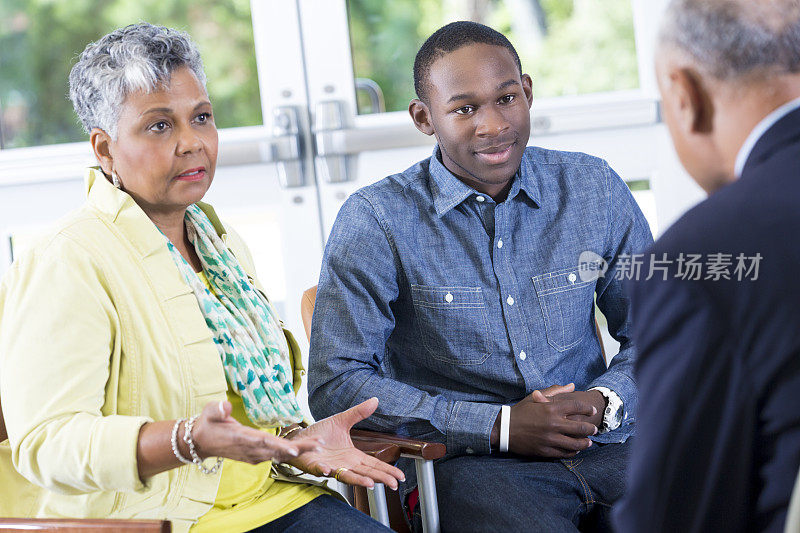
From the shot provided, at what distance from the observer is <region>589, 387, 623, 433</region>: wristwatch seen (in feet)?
5.98

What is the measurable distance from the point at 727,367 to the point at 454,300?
40.1 inches

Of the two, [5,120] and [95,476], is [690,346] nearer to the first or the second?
[95,476]

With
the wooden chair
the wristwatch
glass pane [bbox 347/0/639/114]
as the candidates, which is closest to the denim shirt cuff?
the wooden chair

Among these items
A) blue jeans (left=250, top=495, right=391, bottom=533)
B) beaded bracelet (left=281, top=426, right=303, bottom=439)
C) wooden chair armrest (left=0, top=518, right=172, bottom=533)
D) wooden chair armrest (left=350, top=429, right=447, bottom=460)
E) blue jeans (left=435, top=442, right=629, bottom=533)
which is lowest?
blue jeans (left=435, top=442, right=629, bottom=533)

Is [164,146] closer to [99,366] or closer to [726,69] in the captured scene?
[99,366]

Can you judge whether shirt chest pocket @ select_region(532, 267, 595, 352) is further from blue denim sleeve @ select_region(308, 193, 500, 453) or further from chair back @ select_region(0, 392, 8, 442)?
chair back @ select_region(0, 392, 8, 442)

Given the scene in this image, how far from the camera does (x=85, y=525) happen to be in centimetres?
121

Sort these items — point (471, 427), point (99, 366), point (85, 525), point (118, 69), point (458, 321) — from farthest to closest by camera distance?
point (458, 321) → point (471, 427) → point (118, 69) → point (99, 366) → point (85, 525)

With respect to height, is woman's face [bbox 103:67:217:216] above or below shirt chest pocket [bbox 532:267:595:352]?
above

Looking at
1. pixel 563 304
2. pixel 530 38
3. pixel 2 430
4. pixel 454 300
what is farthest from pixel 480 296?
pixel 530 38

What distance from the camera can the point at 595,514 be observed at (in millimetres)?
1799

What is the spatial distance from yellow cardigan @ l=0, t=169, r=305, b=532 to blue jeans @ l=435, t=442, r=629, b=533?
1.63ft

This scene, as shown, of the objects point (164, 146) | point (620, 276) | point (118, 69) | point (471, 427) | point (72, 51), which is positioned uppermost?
point (72, 51)

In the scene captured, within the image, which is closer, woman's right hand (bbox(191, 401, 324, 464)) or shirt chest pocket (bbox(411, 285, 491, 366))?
woman's right hand (bbox(191, 401, 324, 464))
